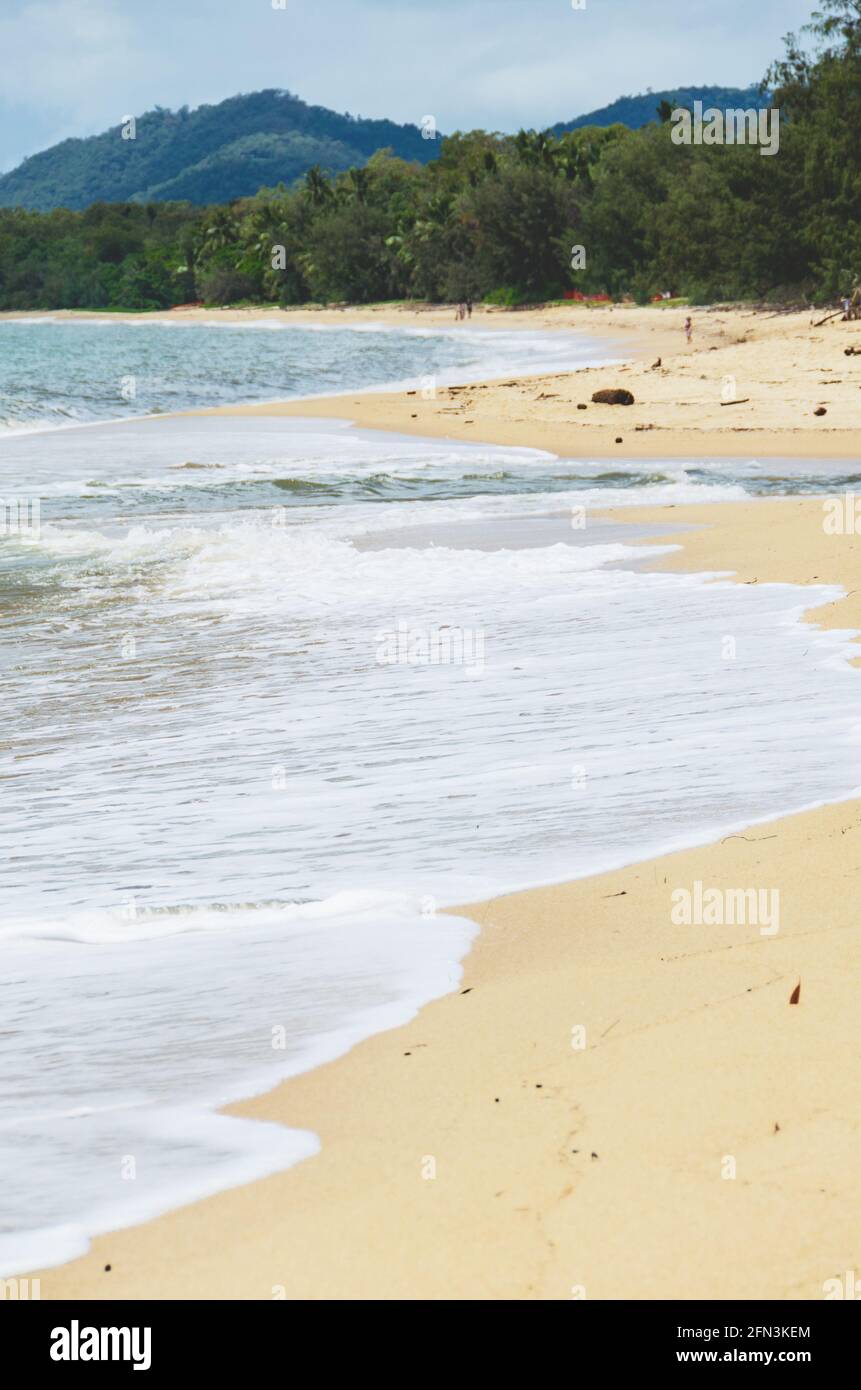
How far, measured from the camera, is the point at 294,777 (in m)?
6.01

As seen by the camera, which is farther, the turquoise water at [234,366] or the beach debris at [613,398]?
the turquoise water at [234,366]

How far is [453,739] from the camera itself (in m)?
6.49

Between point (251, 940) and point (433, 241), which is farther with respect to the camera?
point (433, 241)

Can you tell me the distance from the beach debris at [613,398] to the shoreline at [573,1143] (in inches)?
939

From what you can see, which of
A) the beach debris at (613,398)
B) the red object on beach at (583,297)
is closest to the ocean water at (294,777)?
the beach debris at (613,398)

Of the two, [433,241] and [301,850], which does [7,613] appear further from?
[433,241]

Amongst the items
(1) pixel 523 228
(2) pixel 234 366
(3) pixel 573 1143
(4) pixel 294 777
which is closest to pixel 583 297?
(1) pixel 523 228

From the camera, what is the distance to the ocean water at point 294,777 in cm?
346

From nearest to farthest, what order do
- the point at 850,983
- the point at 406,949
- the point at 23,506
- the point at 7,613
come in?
1. the point at 850,983
2. the point at 406,949
3. the point at 7,613
4. the point at 23,506

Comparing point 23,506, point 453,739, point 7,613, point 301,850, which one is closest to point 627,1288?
point 301,850

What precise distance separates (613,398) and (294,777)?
2224 centimetres

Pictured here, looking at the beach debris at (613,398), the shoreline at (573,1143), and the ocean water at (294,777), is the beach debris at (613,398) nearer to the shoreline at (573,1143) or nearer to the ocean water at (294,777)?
the ocean water at (294,777)

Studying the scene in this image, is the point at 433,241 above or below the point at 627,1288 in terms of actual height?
above
